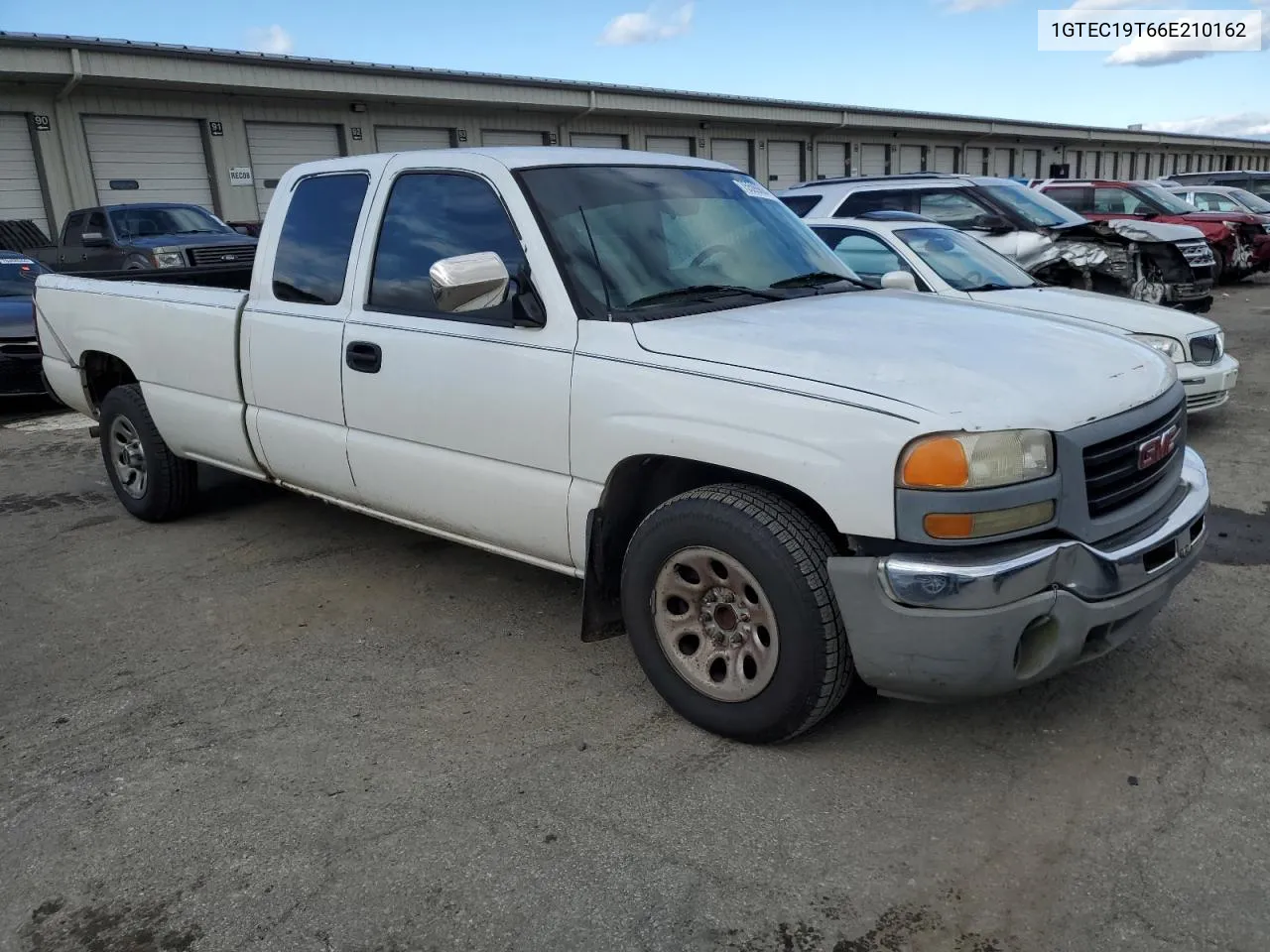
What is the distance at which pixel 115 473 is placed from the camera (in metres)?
5.93

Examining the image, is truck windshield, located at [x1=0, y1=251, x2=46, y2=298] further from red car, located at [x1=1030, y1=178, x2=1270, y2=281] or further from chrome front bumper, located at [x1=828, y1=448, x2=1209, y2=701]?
red car, located at [x1=1030, y1=178, x2=1270, y2=281]

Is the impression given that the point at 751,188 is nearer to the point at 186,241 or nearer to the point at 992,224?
the point at 992,224

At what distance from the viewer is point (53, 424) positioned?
9.20 metres

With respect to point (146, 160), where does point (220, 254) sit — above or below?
below

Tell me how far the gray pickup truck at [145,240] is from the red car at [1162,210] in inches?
500

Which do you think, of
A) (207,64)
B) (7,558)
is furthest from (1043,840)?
(207,64)

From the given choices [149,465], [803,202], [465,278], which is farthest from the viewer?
[803,202]

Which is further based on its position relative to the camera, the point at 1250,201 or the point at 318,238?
the point at 1250,201

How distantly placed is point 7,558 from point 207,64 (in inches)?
689

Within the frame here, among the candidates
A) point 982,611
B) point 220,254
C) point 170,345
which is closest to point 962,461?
point 982,611

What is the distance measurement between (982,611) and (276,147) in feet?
74.5

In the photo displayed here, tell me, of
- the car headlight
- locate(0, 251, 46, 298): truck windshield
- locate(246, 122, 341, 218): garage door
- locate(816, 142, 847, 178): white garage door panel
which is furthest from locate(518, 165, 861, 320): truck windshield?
locate(816, 142, 847, 178): white garage door panel

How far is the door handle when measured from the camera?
158 inches

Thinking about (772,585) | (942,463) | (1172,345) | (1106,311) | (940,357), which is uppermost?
(940,357)
